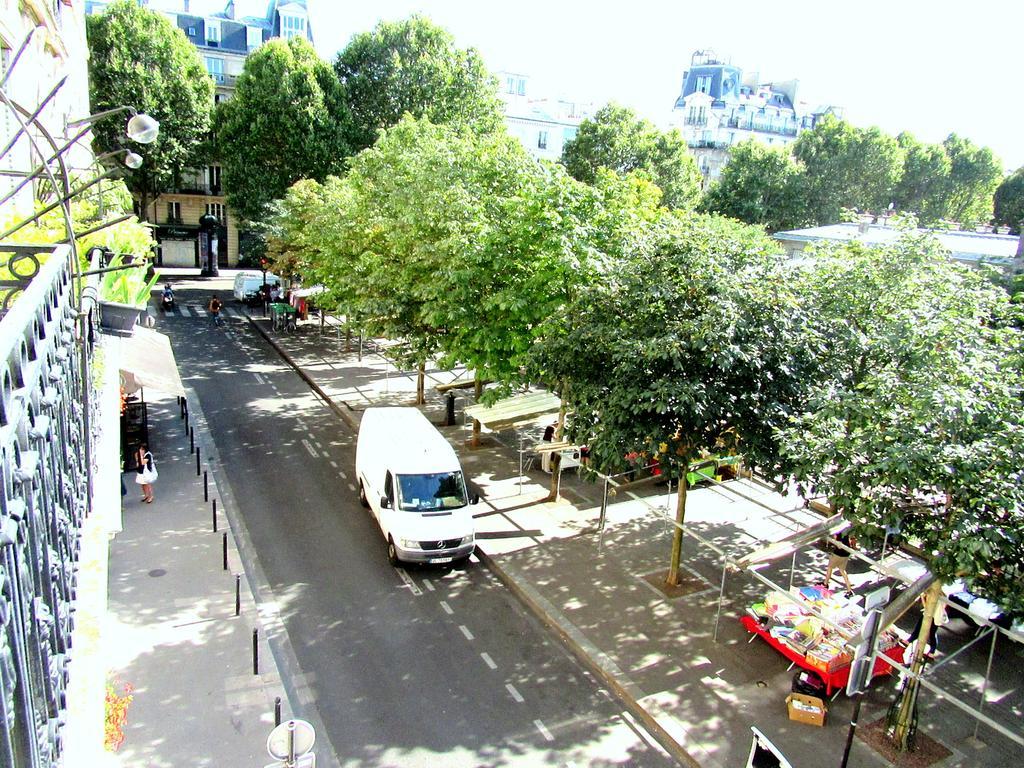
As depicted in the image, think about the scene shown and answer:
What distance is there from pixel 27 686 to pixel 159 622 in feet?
35.6

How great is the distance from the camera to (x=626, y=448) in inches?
476

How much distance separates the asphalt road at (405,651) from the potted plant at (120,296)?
18.3 ft

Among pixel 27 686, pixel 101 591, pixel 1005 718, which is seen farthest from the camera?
pixel 1005 718

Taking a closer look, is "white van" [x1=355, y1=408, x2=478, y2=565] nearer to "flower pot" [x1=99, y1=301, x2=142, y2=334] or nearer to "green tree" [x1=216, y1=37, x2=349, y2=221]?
"flower pot" [x1=99, y1=301, x2=142, y2=334]

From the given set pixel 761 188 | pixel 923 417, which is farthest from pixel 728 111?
pixel 923 417

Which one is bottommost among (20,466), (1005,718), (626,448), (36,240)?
(1005,718)

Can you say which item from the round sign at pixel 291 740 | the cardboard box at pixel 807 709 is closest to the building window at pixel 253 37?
the cardboard box at pixel 807 709

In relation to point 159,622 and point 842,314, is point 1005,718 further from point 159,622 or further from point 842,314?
point 159,622

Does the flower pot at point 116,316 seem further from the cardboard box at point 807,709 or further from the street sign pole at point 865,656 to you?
the cardboard box at point 807,709

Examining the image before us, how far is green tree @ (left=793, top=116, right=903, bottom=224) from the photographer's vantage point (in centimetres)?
5088

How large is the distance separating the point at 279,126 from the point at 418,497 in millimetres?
34744

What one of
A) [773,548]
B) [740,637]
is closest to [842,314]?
[773,548]

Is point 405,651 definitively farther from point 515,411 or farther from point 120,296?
point 515,411

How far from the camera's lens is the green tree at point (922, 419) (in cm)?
836
